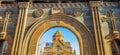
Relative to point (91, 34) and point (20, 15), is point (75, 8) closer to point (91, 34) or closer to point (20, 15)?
point (91, 34)

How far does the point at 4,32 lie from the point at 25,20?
1554 millimetres

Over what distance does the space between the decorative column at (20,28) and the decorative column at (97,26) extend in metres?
4.54

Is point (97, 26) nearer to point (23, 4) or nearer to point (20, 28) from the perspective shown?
point (20, 28)

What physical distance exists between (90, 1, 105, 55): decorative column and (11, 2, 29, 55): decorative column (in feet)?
14.9

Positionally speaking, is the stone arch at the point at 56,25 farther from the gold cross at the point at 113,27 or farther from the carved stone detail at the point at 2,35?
the carved stone detail at the point at 2,35

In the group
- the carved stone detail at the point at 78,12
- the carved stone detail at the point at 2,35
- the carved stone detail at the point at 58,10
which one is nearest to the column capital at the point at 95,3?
the carved stone detail at the point at 78,12

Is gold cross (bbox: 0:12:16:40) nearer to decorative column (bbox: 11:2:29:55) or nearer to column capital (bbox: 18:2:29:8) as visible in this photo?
decorative column (bbox: 11:2:29:55)

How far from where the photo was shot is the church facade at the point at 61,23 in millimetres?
11359

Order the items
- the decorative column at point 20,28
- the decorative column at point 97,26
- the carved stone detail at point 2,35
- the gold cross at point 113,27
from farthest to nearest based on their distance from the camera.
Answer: the carved stone detail at point 2,35, the gold cross at point 113,27, the decorative column at point 20,28, the decorative column at point 97,26

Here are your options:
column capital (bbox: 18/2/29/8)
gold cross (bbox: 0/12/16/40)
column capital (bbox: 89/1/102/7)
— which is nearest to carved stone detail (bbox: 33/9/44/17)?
column capital (bbox: 18/2/29/8)

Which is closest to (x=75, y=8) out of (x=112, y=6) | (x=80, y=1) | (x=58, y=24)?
(x=80, y=1)

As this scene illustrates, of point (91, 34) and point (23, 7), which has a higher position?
point (23, 7)

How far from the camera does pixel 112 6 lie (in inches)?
519

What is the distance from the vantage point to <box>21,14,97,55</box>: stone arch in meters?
11.3
